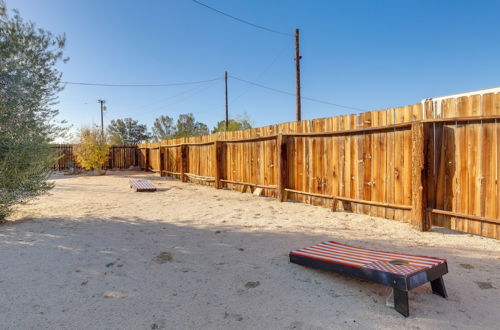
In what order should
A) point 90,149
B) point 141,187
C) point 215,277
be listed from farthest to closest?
point 90,149 → point 141,187 → point 215,277

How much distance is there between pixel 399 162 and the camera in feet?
17.1

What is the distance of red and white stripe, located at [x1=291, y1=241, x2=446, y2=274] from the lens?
2.76 metres

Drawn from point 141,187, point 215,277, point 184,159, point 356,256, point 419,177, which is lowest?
point 215,277

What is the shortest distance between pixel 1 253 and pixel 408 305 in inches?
180

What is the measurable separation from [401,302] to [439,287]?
1.87ft

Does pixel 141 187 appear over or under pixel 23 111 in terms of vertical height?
under

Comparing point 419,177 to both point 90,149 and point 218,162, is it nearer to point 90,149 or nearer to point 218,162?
point 218,162

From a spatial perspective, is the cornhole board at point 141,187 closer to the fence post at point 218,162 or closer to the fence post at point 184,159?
the fence post at point 218,162

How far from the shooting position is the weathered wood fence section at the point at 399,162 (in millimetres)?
4207

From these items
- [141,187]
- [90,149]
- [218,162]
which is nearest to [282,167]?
[218,162]

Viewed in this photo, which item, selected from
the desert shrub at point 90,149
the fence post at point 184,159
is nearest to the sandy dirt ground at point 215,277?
the fence post at point 184,159

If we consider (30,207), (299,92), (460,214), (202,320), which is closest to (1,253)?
(202,320)

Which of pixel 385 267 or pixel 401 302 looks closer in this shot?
pixel 401 302

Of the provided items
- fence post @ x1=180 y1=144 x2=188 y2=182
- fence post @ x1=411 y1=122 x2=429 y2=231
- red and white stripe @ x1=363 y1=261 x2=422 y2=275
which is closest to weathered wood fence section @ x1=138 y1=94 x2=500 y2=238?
fence post @ x1=411 y1=122 x2=429 y2=231
